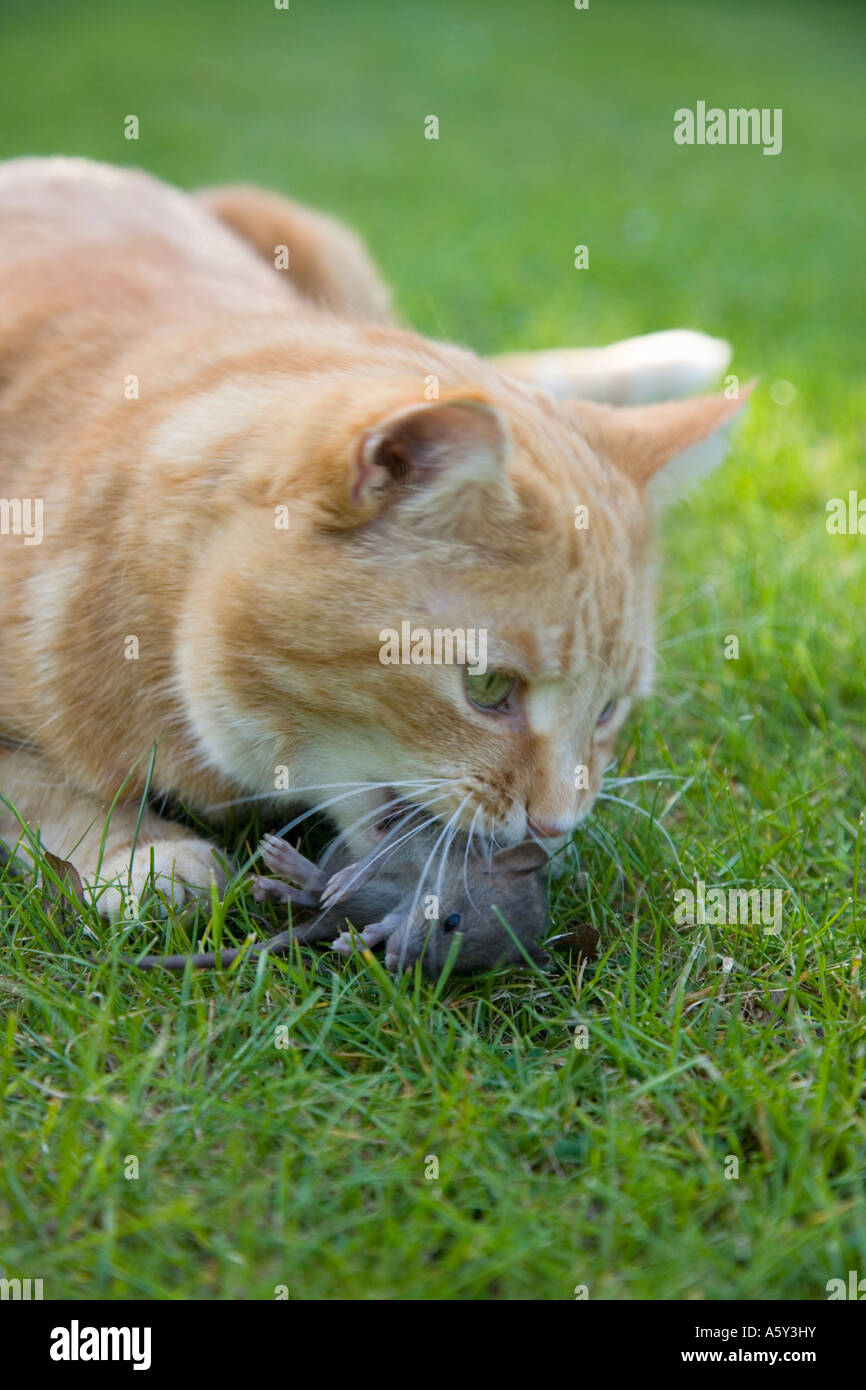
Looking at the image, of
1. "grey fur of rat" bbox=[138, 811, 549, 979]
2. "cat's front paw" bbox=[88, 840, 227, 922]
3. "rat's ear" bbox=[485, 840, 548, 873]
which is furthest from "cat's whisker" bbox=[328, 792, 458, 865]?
"cat's front paw" bbox=[88, 840, 227, 922]

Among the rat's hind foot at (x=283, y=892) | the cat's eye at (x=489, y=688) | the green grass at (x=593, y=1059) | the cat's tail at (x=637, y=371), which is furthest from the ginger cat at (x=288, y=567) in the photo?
the cat's tail at (x=637, y=371)

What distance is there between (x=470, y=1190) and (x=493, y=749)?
58cm

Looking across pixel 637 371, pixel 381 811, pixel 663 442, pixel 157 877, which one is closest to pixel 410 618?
pixel 381 811

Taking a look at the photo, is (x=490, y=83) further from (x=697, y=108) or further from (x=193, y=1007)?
(x=193, y=1007)

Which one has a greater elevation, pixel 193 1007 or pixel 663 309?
pixel 663 309

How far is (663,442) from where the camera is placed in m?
2.25

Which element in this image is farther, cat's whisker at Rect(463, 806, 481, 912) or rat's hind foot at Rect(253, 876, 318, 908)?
rat's hind foot at Rect(253, 876, 318, 908)

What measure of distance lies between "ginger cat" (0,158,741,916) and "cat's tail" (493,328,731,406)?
109 cm

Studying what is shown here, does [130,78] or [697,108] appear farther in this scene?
[697,108]

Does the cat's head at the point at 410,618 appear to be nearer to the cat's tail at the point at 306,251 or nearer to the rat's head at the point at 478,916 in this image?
the rat's head at the point at 478,916

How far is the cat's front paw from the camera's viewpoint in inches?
77.9

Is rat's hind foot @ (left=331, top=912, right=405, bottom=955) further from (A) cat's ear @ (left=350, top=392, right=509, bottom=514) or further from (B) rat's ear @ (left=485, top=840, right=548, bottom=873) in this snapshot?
(A) cat's ear @ (left=350, top=392, right=509, bottom=514)

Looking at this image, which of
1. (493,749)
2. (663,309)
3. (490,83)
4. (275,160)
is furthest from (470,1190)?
(490,83)

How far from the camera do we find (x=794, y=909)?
208cm
